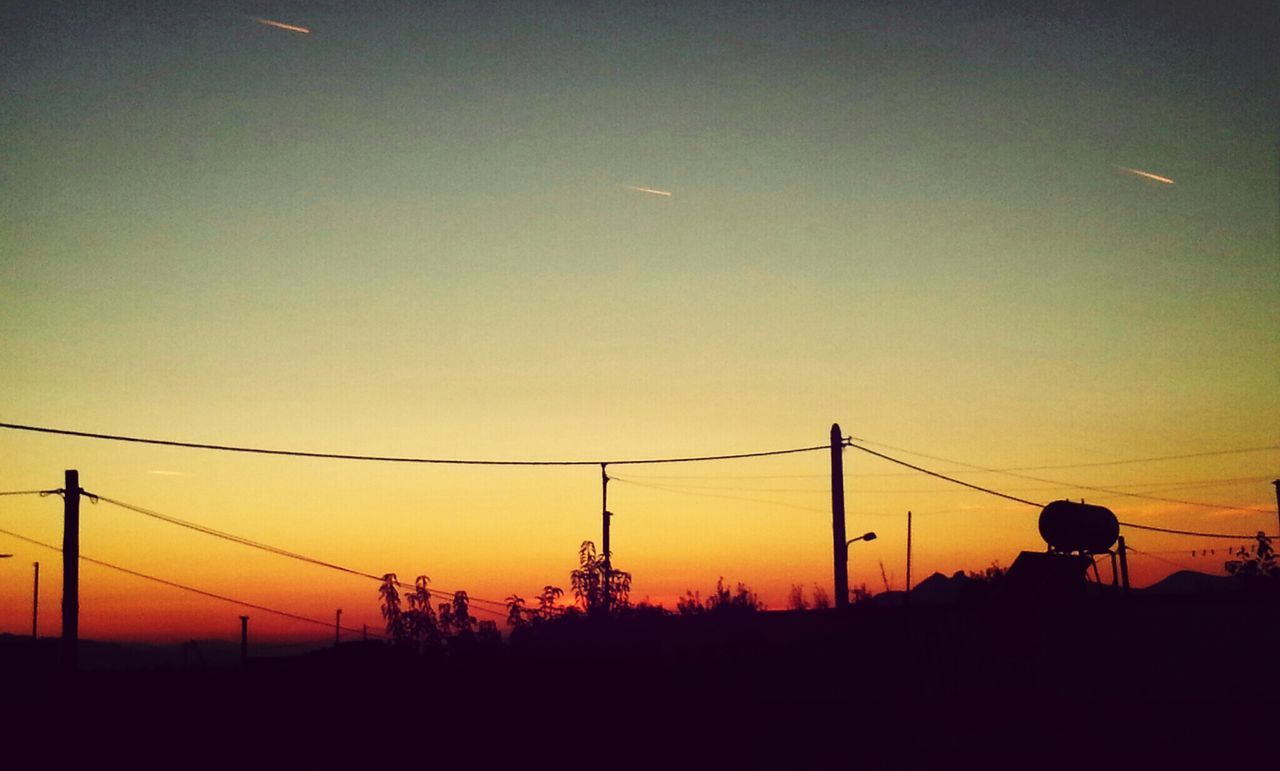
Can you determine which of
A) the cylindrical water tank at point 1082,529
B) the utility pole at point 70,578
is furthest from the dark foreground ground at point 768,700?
the cylindrical water tank at point 1082,529

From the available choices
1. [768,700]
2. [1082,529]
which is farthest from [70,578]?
[1082,529]

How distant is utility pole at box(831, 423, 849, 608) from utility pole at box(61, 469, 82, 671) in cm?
2079

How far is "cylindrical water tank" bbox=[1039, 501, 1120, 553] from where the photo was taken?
39.8 metres

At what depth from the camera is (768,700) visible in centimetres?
2567

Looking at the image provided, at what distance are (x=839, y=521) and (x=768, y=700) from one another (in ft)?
25.0

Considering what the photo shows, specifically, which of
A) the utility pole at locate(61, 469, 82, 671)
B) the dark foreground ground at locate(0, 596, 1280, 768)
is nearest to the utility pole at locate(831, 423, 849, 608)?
the dark foreground ground at locate(0, 596, 1280, 768)

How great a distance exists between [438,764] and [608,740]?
12.2ft

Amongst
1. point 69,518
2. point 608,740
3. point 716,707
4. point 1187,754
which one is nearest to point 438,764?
point 608,740

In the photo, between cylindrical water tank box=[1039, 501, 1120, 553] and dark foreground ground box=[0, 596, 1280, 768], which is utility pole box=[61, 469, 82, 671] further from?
cylindrical water tank box=[1039, 501, 1120, 553]

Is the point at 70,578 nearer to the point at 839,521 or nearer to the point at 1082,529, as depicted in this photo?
the point at 839,521

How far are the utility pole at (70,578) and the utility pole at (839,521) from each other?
20.8 m

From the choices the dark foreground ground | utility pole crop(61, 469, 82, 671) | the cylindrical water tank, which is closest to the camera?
the dark foreground ground

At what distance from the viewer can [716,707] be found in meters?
24.9

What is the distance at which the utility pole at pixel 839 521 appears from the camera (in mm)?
31594
